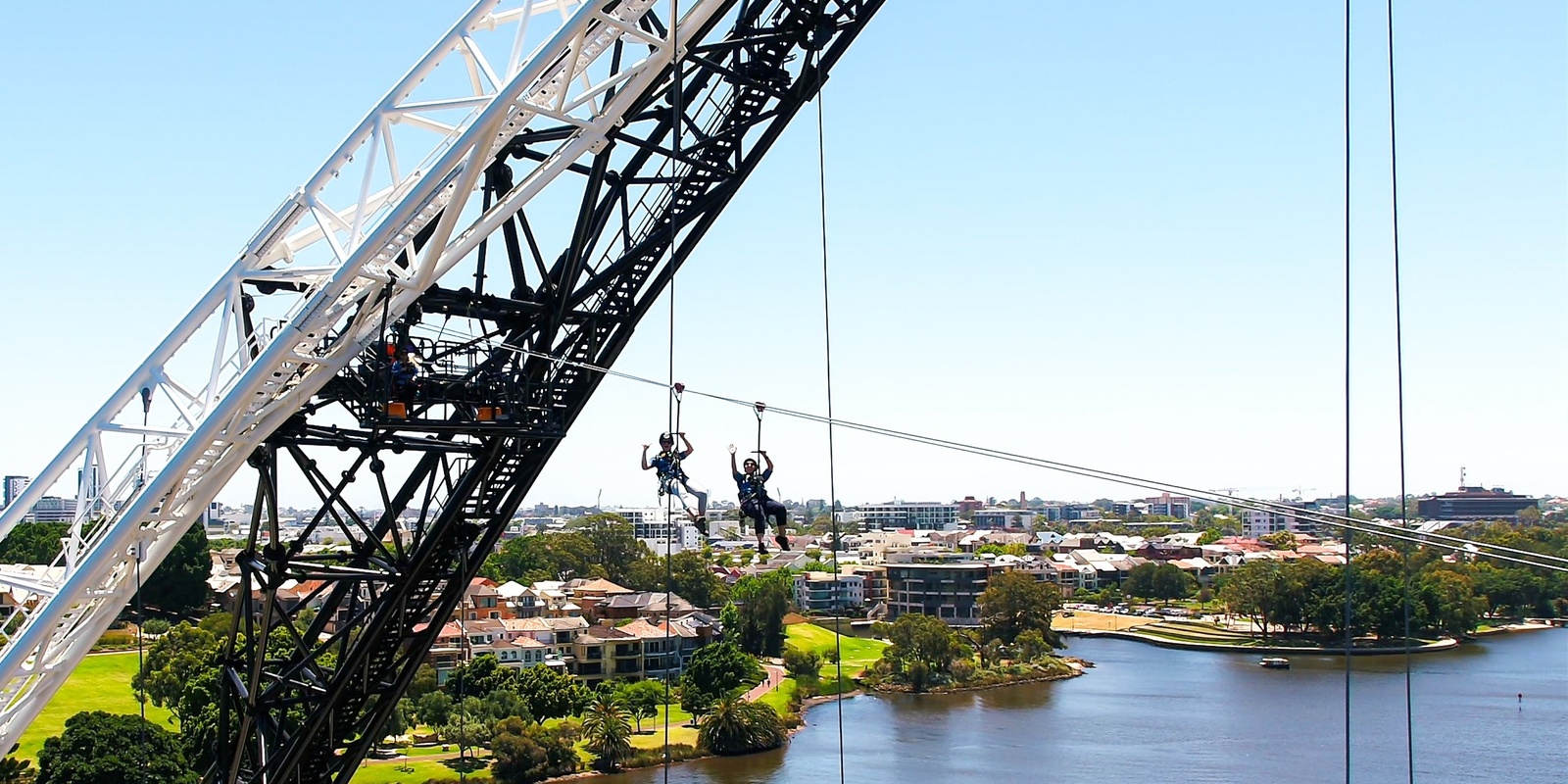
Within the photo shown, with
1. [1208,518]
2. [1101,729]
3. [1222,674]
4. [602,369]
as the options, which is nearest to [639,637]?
[1101,729]

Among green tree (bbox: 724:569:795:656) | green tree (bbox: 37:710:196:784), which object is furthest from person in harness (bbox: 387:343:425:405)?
green tree (bbox: 724:569:795:656)

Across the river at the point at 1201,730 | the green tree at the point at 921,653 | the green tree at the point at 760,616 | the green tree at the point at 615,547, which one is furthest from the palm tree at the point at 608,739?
the green tree at the point at 615,547

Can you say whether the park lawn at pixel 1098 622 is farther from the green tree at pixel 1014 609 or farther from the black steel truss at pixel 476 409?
the black steel truss at pixel 476 409

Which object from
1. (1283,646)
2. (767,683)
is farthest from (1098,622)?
(767,683)

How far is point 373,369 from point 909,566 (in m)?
49.6

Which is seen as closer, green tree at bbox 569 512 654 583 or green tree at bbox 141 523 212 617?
green tree at bbox 141 523 212 617

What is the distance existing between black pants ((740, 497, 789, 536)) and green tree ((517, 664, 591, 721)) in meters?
24.7

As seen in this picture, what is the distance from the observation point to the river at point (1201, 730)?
2852 cm

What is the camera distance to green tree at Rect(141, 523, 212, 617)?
35844 mm

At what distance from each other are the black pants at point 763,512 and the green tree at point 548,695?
24.7m

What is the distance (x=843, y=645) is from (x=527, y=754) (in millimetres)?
17949

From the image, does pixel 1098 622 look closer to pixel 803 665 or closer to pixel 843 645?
pixel 843 645

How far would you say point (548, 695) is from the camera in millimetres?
31047

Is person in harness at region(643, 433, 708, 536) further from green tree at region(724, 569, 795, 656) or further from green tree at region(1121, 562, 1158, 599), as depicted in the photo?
green tree at region(1121, 562, 1158, 599)
